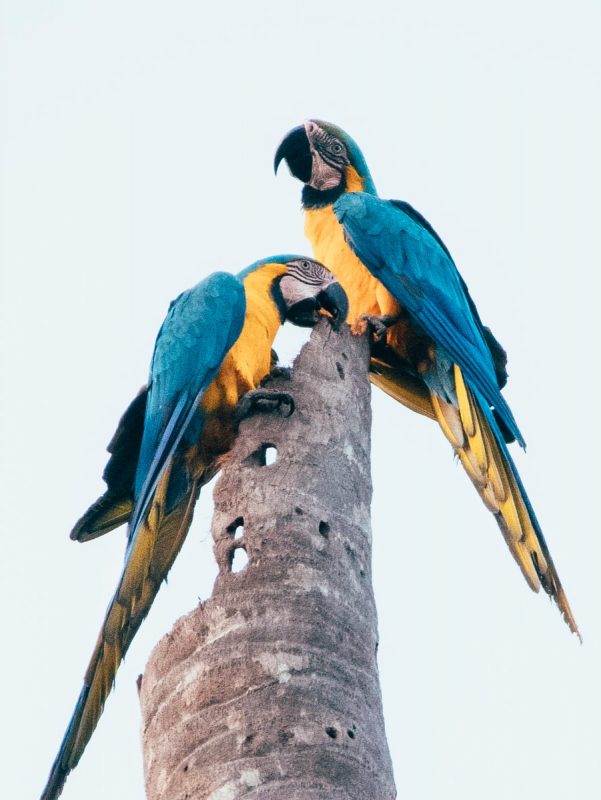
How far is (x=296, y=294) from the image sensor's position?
13.4 feet

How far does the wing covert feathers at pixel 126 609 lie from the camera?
2.68 meters

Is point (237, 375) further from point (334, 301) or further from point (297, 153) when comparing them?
point (297, 153)

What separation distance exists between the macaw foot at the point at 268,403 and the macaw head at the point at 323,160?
2.09 m

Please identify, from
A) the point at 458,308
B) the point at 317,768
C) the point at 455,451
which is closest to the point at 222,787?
the point at 317,768

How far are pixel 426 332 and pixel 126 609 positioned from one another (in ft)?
5.81

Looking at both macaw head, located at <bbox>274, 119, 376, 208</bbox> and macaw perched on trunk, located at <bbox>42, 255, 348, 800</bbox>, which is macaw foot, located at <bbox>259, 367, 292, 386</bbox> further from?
macaw head, located at <bbox>274, 119, 376, 208</bbox>

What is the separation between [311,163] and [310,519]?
113 inches

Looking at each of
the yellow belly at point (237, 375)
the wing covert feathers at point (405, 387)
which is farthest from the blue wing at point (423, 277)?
the yellow belly at point (237, 375)

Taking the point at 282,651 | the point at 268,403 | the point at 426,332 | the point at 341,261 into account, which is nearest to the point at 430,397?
the point at 426,332

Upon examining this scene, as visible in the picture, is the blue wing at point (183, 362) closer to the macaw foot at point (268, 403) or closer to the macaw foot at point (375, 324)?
the macaw foot at point (268, 403)

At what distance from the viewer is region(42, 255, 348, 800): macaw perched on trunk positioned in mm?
3146

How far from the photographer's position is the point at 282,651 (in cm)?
242

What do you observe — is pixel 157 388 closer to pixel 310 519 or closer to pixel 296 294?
pixel 296 294

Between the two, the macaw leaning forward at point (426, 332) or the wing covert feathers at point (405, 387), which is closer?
the macaw leaning forward at point (426, 332)
